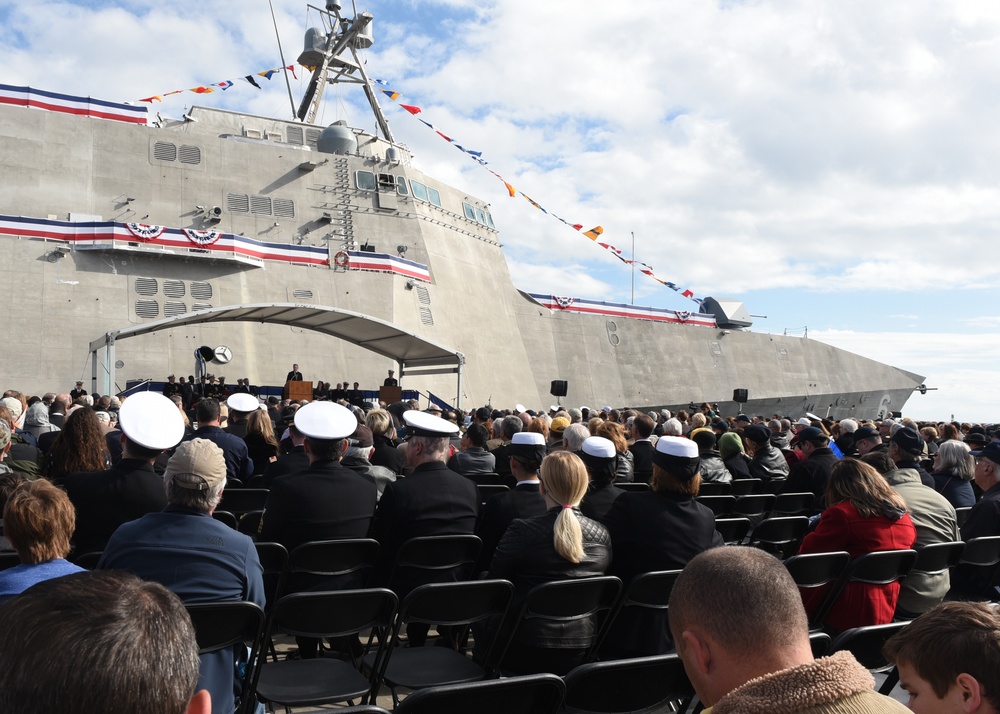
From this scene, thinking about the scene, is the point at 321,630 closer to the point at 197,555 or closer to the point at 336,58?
the point at 197,555

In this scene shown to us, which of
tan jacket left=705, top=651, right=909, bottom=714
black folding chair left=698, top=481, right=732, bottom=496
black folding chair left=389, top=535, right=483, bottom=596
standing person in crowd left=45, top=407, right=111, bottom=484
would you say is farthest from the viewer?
black folding chair left=698, top=481, right=732, bottom=496

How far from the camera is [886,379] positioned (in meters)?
44.7

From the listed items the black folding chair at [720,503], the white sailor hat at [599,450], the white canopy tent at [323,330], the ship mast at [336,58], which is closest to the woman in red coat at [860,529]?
the white sailor hat at [599,450]

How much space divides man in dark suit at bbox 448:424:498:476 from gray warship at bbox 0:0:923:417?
1099 centimetres

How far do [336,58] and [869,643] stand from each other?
3234cm

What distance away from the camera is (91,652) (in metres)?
1.12

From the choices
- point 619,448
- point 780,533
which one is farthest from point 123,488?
point 619,448

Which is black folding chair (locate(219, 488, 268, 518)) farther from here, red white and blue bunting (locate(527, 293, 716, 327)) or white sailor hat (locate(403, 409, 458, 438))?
red white and blue bunting (locate(527, 293, 716, 327))

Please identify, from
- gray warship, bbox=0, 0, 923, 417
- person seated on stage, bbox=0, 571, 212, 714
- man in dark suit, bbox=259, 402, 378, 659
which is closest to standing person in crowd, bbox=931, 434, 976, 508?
man in dark suit, bbox=259, 402, 378, 659

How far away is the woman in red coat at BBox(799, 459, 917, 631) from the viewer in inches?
179

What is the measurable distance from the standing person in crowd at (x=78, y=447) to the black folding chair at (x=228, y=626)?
9.22 ft

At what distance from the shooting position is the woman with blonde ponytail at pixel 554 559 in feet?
12.7

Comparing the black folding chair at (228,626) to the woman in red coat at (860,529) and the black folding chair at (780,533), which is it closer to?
the woman in red coat at (860,529)

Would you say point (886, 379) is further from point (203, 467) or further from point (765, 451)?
point (203, 467)
